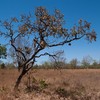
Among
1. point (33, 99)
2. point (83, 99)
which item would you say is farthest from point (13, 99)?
point (83, 99)

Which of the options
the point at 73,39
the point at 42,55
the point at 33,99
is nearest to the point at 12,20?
the point at 42,55

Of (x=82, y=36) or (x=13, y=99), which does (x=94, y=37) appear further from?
(x=13, y=99)

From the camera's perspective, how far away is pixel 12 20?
18.4 meters

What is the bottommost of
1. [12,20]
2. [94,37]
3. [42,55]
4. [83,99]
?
[83,99]

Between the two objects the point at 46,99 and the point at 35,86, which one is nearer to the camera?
the point at 46,99

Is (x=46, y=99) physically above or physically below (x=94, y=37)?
below

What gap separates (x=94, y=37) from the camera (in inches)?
730

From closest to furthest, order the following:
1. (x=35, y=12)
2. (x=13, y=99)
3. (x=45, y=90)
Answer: (x=13, y=99)
(x=35, y=12)
(x=45, y=90)

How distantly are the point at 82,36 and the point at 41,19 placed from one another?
321 centimetres

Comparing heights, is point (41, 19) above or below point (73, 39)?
above

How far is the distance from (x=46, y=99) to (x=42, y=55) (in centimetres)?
332

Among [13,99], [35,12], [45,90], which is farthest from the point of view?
[45,90]

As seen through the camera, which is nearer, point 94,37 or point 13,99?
point 13,99

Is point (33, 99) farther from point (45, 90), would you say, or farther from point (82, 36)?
point (82, 36)
